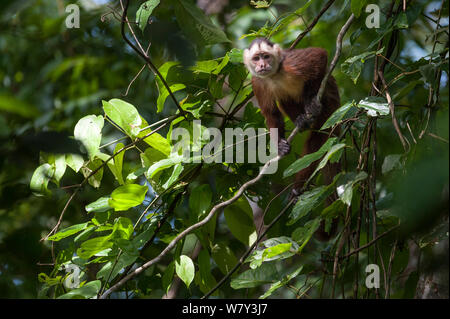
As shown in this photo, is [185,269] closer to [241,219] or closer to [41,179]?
[241,219]

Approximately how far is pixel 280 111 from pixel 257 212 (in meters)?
0.99

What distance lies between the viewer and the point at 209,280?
141 inches

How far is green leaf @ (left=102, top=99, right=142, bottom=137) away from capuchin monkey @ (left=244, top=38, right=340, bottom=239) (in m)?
1.15

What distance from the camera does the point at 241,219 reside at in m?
3.75

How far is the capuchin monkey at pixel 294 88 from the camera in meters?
4.24

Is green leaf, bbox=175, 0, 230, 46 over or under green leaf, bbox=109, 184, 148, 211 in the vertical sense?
over

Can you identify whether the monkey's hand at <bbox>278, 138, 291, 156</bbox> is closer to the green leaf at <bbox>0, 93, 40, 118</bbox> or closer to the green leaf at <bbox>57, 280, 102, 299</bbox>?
the green leaf at <bbox>57, 280, 102, 299</bbox>

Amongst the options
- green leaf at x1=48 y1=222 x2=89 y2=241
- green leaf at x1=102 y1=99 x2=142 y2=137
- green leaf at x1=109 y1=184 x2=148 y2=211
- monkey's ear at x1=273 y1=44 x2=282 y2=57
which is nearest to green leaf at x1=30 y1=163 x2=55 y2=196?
green leaf at x1=48 y1=222 x2=89 y2=241

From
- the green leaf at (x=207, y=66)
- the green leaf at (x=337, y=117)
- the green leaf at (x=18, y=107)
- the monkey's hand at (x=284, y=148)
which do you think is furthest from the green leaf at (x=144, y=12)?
the green leaf at (x=18, y=107)

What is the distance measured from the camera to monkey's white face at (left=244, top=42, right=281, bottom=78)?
4.29 meters

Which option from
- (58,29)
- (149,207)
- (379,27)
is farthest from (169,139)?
(58,29)

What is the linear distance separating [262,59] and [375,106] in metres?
1.81

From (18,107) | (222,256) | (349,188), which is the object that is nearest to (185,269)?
(222,256)
